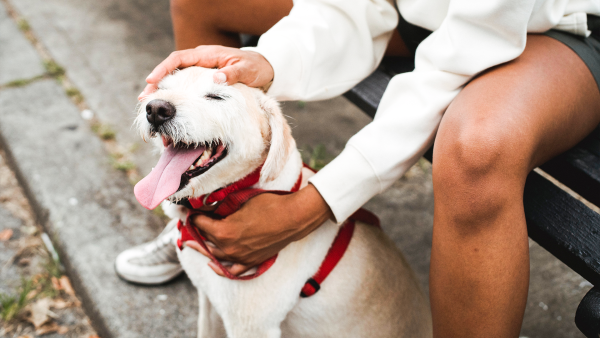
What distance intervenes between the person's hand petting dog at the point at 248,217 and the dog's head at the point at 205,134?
49mm

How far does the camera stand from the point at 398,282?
1451 mm

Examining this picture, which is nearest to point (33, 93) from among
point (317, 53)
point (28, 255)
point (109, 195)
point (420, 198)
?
point (109, 195)

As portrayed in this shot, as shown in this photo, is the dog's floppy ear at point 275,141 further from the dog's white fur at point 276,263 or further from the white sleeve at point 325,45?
the white sleeve at point 325,45

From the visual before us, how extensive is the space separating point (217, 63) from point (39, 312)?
130 centimetres

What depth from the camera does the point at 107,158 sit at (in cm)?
243

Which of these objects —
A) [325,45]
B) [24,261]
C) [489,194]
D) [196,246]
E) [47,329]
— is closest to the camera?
[489,194]

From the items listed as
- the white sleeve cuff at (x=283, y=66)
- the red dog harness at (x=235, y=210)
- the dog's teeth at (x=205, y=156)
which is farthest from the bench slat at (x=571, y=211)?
the dog's teeth at (x=205, y=156)

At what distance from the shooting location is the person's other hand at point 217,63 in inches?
49.7

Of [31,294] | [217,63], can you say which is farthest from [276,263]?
[31,294]

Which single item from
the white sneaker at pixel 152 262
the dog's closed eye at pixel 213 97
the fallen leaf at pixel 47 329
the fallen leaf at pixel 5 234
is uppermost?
the dog's closed eye at pixel 213 97

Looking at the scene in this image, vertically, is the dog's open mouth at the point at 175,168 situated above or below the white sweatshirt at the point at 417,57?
below

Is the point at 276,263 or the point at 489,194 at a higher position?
the point at 489,194

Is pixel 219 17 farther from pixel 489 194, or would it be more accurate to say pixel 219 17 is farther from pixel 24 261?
pixel 24 261

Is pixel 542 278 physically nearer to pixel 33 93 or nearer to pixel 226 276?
pixel 226 276
